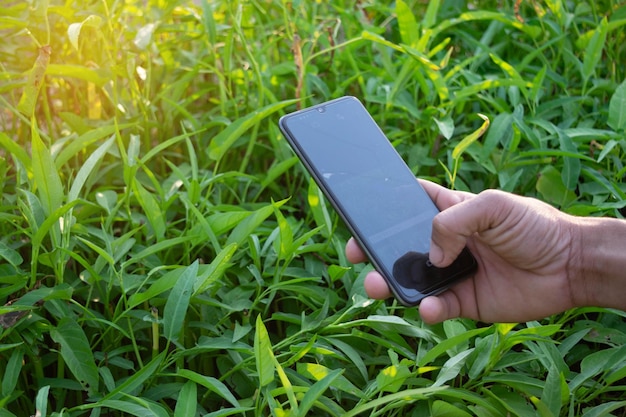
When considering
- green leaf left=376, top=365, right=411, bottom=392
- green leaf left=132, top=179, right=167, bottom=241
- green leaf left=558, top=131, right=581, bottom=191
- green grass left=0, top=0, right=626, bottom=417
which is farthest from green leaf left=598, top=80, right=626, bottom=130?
green leaf left=132, top=179, right=167, bottom=241

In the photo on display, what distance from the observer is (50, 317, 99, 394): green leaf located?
43.7 inches

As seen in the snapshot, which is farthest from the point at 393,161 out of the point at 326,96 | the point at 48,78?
the point at 48,78

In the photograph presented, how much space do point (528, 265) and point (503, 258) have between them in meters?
0.04

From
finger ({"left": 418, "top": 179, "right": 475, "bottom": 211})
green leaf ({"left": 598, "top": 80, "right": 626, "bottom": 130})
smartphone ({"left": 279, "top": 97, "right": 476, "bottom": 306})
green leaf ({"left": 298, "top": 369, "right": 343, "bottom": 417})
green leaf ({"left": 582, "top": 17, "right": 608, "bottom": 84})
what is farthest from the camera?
green leaf ({"left": 582, "top": 17, "right": 608, "bottom": 84})

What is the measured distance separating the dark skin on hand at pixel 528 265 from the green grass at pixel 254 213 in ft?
0.15

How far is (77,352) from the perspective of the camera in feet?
3.68

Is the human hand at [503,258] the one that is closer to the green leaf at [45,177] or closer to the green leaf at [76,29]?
the green leaf at [45,177]

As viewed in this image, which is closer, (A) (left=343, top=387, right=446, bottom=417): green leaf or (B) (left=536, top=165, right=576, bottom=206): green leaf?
(A) (left=343, top=387, right=446, bottom=417): green leaf

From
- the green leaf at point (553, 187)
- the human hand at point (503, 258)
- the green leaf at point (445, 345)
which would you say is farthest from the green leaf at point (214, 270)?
the green leaf at point (553, 187)

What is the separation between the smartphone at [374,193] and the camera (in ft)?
3.94

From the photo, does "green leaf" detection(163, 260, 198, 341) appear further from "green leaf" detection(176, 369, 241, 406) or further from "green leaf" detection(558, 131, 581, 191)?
"green leaf" detection(558, 131, 581, 191)

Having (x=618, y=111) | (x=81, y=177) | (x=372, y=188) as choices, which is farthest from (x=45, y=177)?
(x=618, y=111)

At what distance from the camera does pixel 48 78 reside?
1.69 m

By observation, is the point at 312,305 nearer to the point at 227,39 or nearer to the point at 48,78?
the point at 227,39
